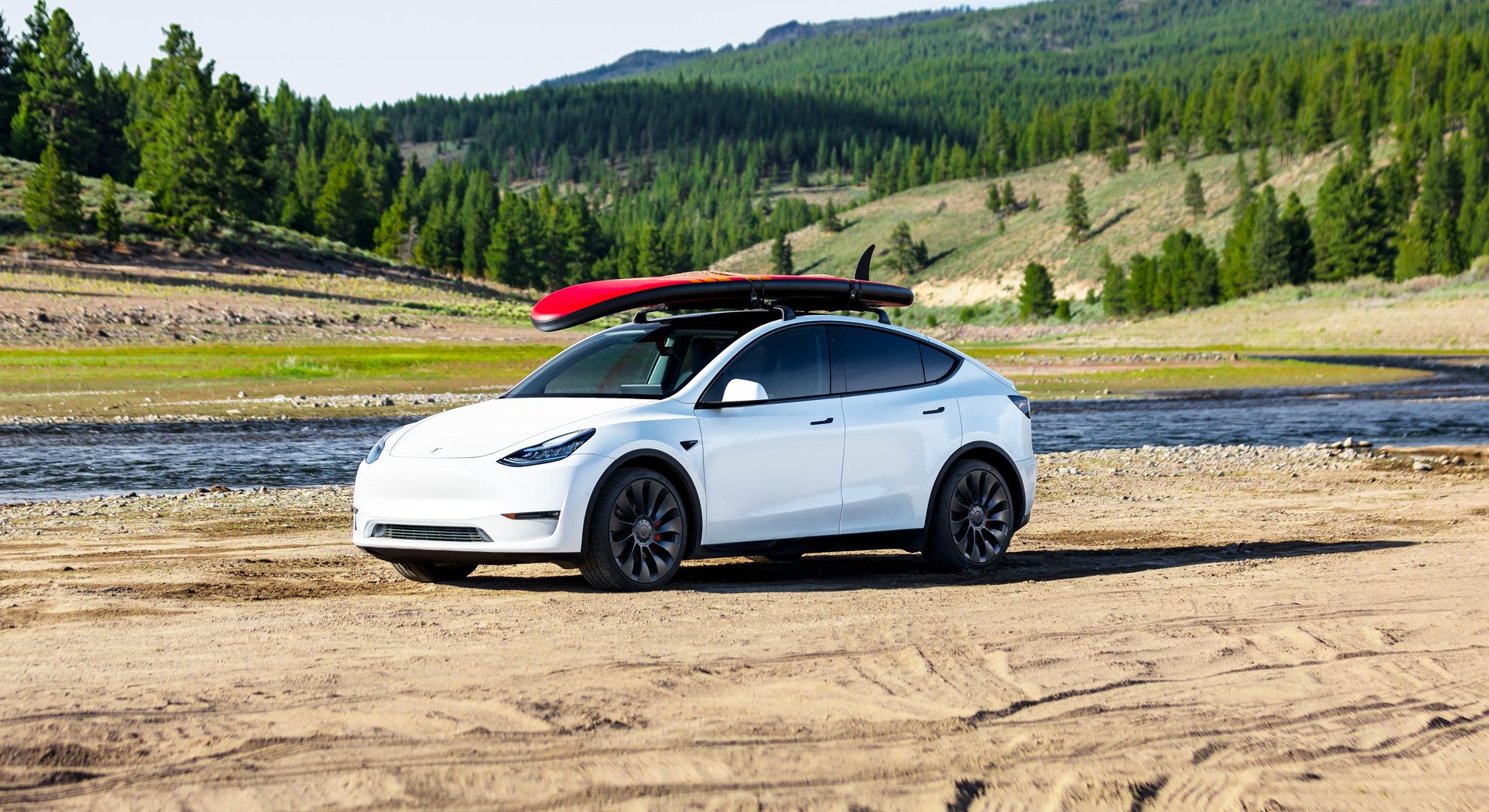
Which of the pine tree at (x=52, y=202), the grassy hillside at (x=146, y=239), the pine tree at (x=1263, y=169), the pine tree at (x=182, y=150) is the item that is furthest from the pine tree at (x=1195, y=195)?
the pine tree at (x=52, y=202)

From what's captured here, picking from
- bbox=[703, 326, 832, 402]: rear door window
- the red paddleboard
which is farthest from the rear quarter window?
bbox=[703, 326, 832, 402]: rear door window

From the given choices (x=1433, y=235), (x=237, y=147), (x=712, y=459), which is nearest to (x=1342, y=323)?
(x=1433, y=235)

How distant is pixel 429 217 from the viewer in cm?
15512

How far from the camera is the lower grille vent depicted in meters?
8.57

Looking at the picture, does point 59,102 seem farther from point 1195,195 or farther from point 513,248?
point 1195,195

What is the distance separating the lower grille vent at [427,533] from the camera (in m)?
8.57

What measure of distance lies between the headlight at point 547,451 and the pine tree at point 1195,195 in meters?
177

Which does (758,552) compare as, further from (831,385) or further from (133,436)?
(133,436)

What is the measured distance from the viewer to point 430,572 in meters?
9.50

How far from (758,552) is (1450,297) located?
86.2 meters

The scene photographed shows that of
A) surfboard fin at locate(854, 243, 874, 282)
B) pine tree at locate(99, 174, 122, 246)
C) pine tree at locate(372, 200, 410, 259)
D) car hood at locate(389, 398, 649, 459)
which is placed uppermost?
pine tree at locate(372, 200, 410, 259)

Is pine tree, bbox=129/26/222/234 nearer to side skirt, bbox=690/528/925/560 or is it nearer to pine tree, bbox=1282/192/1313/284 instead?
pine tree, bbox=1282/192/1313/284

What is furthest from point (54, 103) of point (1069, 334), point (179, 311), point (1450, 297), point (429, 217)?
point (1450, 297)

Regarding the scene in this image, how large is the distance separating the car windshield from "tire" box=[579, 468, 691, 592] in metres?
0.67
